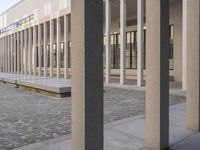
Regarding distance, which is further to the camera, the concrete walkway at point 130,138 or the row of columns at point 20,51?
the row of columns at point 20,51

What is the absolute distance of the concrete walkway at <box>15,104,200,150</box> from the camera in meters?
4.56

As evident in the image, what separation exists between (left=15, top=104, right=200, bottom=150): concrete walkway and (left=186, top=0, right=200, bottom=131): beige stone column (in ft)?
1.03

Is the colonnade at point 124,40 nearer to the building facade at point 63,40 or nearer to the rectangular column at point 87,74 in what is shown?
the building facade at point 63,40

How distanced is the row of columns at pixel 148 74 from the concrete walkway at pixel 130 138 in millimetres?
309

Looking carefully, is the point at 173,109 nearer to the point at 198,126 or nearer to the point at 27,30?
the point at 198,126

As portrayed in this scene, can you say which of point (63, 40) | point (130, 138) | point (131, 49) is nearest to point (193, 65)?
point (130, 138)

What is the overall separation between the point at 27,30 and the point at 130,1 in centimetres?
1587

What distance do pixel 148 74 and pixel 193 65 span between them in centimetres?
139

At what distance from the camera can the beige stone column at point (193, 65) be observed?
17.5 ft

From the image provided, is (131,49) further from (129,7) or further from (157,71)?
(157,71)

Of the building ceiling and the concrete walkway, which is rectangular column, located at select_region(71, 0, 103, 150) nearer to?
the concrete walkway

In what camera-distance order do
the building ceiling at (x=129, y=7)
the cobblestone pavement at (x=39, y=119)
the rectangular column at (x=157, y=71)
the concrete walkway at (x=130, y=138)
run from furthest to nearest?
the building ceiling at (x=129, y=7), the cobblestone pavement at (x=39, y=119), the concrete walkway at (x=130, y=138), the rectangular column at (x=157, y=71)

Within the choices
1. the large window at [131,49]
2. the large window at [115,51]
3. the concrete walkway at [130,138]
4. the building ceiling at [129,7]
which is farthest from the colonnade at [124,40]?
the concrete walkway at [130,138]

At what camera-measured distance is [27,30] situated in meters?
31.7
